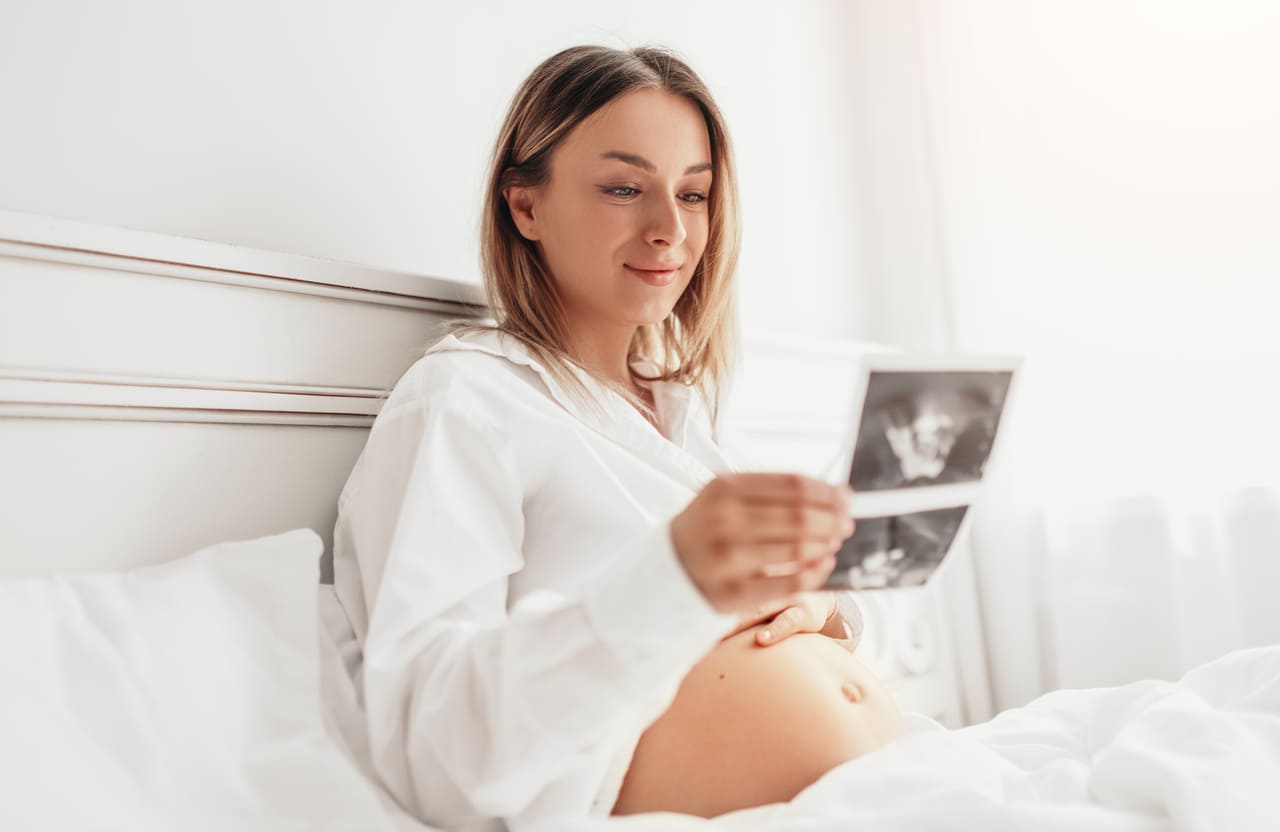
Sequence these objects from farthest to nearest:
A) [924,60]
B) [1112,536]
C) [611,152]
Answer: [924,60] → [1112,536] → [611,152]

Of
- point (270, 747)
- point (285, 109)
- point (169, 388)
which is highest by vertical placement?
point (285, 109)

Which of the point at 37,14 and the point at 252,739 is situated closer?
the point at 252,739

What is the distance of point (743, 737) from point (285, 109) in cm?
81

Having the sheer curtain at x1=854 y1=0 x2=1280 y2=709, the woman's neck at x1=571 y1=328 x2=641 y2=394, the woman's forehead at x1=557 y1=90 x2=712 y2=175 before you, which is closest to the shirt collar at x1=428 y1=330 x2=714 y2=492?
the woman's neck at x1=571 y1=328 x2=641 y2=394

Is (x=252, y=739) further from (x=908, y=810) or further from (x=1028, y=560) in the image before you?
(x=1028, y=560)

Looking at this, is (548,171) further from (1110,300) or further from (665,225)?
(1110,300)

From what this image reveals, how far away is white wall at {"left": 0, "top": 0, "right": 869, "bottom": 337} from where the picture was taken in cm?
94

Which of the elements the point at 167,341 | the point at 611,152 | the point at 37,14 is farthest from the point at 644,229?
the point at 37,14

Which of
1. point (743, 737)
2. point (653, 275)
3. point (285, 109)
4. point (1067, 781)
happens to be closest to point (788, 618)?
point (743, 737)

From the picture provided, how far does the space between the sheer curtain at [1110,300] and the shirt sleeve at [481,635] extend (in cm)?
104

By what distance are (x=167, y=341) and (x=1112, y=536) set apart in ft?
4.80

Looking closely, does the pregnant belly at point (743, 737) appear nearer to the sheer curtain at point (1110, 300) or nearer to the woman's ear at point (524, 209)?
the woman's ear at point (524, 209)

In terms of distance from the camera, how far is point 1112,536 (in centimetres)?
170

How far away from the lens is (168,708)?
0.74 m
